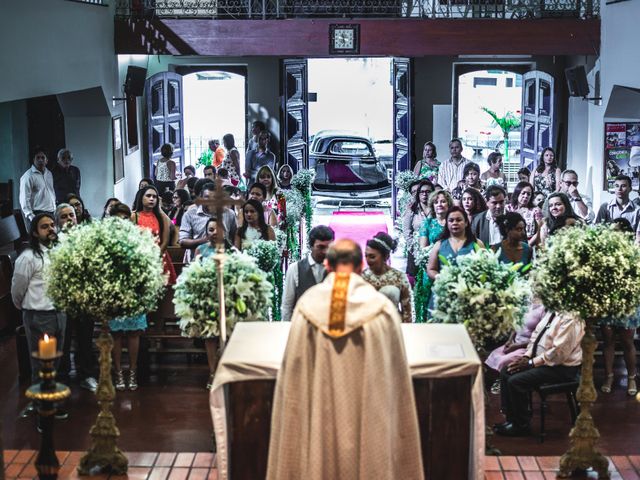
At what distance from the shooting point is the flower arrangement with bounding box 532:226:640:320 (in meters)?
7.34

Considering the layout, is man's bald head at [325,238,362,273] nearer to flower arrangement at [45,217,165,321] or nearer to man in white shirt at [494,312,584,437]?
flower arrangement at [45,217,165,321]

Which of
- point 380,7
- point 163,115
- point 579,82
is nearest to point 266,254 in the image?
point 380,7

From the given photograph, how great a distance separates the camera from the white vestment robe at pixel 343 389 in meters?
6.11

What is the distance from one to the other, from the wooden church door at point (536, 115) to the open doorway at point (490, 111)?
502 cm

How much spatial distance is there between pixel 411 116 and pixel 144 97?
530 cm

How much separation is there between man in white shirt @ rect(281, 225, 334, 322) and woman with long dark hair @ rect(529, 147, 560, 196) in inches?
288

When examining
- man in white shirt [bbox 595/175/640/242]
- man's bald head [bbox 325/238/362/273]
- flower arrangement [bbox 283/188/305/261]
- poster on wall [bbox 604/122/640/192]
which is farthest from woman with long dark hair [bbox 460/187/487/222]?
man's bald head [bbox 325/238/362/273]

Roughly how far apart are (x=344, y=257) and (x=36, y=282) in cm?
386

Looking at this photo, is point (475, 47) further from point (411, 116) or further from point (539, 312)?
point (539, 312)

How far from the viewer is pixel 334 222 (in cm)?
2005

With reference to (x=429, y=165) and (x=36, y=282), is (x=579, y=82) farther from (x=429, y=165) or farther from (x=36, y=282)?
(x=36, y=282)

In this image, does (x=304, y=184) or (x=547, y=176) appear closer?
(x=547, y=176)

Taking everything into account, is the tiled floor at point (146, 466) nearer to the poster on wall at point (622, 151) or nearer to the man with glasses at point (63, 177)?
the man with glasses at point (63, 177)

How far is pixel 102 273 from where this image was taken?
7.48 meters
